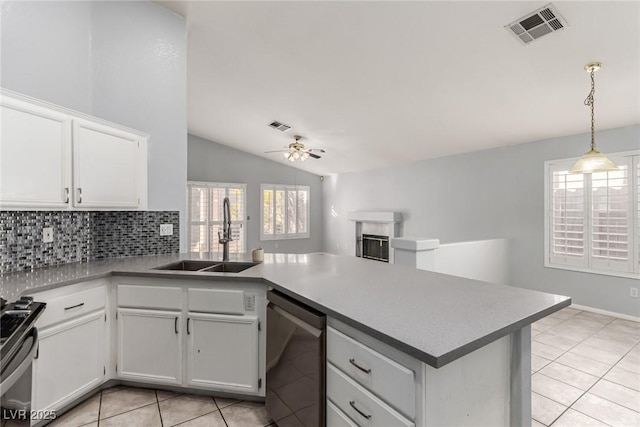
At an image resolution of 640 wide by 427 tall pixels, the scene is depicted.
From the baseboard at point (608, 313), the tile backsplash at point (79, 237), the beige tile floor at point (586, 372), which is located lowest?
the beige tile floor at point (586, 372)

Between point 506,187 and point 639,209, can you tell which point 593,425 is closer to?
point 639,209

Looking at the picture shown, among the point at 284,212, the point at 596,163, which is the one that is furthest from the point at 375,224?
the point at 596,163

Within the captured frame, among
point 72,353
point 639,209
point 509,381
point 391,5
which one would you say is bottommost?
point 72,353

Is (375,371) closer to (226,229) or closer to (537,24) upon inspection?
(226,229)

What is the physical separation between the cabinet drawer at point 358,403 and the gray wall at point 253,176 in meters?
6.71

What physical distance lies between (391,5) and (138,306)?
9.97ft

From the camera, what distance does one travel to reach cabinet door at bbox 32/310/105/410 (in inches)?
67.4

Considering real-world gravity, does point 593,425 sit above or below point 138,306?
below

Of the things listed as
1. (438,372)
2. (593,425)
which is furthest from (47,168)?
(593,425)

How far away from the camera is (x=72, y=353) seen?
1.89 m

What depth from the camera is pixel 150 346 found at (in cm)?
209

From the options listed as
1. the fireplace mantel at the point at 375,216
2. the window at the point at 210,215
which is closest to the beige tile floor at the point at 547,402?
the fireplace mantel at the point at 375,216

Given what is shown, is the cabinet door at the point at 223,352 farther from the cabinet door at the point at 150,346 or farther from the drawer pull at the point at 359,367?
the drawer pull at the point at 359,367

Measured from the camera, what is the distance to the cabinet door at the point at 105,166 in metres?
2.22
